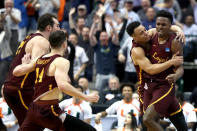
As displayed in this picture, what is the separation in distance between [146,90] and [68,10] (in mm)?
7164

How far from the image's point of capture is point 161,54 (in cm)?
836

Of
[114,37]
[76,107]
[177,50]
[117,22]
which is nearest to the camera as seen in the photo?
[177,50]

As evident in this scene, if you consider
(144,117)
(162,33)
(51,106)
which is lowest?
(144,117)

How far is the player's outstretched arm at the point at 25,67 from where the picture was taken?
7.54 meters

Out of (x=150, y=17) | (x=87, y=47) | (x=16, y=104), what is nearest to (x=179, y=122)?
(x=16, y=104)

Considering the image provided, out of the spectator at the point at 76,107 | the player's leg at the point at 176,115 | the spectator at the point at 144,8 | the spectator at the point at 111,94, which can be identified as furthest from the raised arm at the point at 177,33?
the spectator at the point at 144,8

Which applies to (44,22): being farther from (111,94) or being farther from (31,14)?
(31,14)

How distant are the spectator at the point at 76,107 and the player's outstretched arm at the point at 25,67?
141 inches

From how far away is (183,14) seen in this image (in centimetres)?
1516

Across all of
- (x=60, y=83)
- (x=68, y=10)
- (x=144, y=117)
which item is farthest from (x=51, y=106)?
(x=68, y=10)

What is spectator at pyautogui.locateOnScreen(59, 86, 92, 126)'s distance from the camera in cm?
1119

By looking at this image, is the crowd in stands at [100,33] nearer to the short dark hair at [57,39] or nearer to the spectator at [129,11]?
the spectator at [129,11]

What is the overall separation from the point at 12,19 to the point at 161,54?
262 inches

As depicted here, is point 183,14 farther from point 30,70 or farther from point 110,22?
point 30,70
